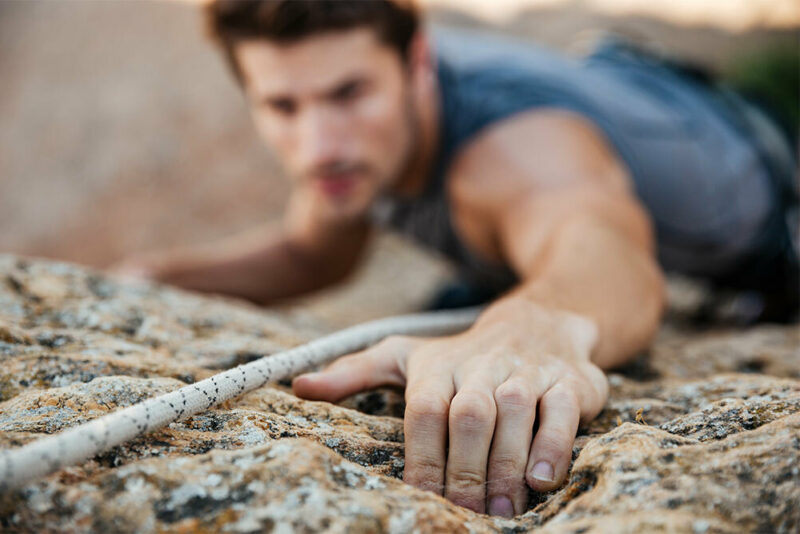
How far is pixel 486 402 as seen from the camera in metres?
0.88

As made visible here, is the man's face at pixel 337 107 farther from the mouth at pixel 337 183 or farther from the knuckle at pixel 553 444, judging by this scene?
the knuckle at pixel 553 444

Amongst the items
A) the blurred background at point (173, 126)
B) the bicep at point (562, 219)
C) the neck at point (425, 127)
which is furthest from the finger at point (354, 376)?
the blurred background at point (173, 126)

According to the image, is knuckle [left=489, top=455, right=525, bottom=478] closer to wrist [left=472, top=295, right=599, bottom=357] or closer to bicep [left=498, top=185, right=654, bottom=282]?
wrist [left=472, top=295, right=599, bottom=357]

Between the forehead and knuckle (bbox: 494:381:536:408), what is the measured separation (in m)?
1.64

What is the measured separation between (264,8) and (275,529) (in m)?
1.97

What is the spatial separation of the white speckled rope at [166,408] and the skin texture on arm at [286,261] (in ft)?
6.94

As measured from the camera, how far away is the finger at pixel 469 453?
0.86m

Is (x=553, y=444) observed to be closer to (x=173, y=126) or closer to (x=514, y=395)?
(x=514, y=395)

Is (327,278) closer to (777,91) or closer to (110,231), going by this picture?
(110,231)

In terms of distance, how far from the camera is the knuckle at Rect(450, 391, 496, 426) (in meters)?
0.86

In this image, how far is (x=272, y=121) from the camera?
8.19 feet

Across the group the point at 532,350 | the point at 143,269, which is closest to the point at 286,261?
the point at 143,269

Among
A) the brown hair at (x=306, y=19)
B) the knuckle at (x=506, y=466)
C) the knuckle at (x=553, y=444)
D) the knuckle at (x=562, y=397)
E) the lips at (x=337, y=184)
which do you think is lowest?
the knuckle at (x=506, y=466)

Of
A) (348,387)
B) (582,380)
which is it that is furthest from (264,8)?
(582,380)
